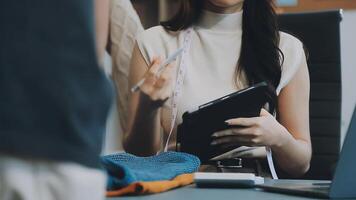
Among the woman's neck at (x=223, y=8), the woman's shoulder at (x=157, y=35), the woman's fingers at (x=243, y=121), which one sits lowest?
the woman's fingers at (x=243, y=121)

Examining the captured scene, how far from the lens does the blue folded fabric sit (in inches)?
27.3

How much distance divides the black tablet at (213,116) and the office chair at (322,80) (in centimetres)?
46

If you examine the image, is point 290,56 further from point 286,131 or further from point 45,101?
point 45,101

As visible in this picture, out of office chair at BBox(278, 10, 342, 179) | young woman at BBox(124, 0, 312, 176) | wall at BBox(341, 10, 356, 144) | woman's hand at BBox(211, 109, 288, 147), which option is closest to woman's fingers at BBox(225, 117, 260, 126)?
woman's hand at BBox(211, 109, 288, 147)

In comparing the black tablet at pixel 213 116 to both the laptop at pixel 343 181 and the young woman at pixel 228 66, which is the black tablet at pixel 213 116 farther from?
the laptop at pixel 343 181

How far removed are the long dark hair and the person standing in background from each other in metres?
0.98

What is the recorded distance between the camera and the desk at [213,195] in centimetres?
68

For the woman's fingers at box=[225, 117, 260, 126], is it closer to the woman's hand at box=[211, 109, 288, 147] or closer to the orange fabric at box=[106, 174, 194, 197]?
the woman's hand at box=[211, 109, 288, 147]

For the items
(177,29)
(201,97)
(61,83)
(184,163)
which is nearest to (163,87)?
(184,163)

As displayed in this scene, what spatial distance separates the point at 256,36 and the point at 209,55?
13 cm

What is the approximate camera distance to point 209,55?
138cm

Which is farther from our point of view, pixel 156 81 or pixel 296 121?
pixel 296 121

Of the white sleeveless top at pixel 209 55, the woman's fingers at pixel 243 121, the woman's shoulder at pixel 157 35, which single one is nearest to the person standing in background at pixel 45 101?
the woman's fingers at pixel 243 121

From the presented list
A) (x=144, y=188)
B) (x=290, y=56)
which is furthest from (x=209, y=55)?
(x=144, y=188)
